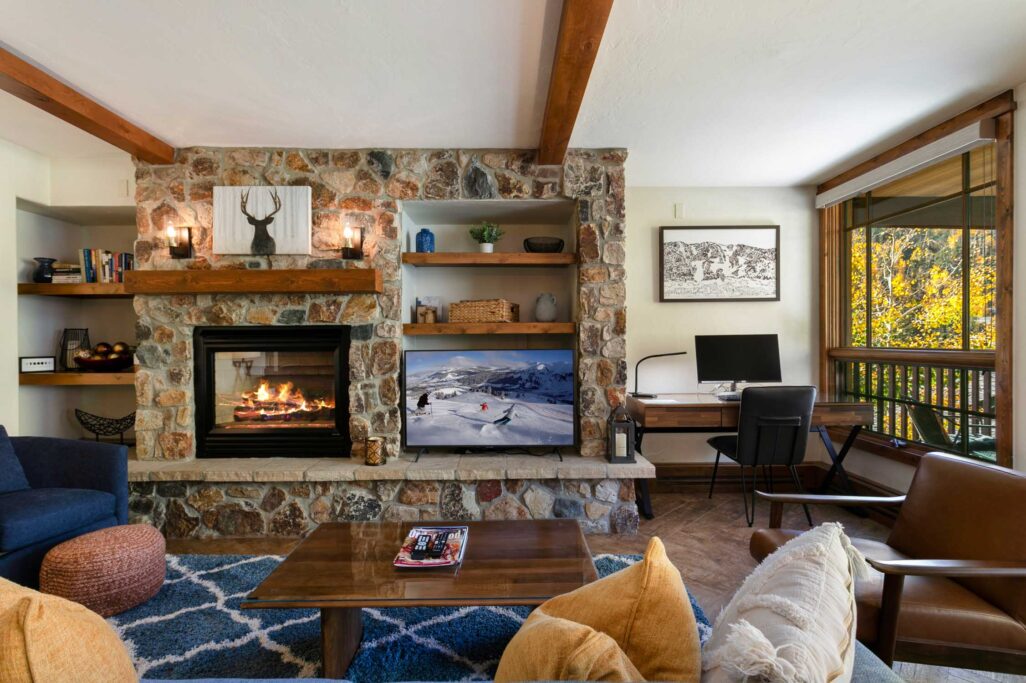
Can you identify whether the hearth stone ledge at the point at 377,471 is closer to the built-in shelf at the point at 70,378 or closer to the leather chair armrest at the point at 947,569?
the built-in shelf at the point at 70,378

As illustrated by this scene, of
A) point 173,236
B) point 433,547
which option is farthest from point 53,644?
point 173,236

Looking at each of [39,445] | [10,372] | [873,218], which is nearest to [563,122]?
[873,218]

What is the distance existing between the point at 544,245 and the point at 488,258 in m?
0.38

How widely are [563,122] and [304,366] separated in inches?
86.9

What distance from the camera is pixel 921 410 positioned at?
3248 mm

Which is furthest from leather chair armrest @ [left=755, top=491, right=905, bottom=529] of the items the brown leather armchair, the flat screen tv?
the flat screen tv

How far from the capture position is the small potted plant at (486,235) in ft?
11.6

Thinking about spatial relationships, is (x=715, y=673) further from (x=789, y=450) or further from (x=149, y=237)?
(x=149, y=237)

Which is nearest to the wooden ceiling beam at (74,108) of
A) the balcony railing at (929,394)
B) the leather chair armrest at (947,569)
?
the leather chair armrest at (947,569)

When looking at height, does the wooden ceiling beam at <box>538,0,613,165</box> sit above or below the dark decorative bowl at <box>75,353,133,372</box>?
above

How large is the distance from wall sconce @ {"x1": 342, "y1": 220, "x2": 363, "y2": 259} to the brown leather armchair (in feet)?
9.35

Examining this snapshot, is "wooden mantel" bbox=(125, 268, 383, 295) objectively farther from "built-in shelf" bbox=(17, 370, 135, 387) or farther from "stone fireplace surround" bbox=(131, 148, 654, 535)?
"built-in shelf" bbox=(17, 370, 135, 387)

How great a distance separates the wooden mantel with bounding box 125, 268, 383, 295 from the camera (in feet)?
10.2

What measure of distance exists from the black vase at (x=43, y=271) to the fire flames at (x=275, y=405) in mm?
1511
